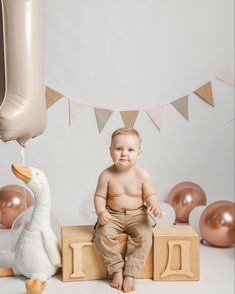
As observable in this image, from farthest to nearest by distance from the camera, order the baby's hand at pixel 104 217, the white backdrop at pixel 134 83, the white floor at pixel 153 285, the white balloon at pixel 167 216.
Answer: the white backdrop at pixel 134 83, the white balloon at pixel 167 216, the baby's hand at pixel 104 217, the white floor at pixel 153 285

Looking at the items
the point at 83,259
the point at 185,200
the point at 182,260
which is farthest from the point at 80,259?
the point at 185,200

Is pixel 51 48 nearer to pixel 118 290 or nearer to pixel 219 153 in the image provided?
pixel 219 153

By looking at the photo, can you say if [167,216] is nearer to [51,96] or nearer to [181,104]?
[181,104]

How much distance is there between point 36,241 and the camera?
1.84m

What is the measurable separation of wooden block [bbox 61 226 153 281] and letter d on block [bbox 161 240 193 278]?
6 cm

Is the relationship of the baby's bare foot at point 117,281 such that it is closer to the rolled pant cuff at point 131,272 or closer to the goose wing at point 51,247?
the rolled pant cuff at point 131,272

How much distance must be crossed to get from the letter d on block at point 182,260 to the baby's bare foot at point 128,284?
117mm

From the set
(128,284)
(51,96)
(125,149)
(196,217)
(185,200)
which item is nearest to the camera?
(128,284)

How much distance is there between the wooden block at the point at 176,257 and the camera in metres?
1.85

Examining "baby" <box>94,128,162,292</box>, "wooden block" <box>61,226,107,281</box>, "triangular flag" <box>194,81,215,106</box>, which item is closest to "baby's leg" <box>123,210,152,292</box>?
"baby" <box>94,128,162,292</box>

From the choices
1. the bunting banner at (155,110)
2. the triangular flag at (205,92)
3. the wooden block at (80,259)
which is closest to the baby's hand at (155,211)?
the wooden block at (80,259)

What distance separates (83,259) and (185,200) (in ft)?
2.87

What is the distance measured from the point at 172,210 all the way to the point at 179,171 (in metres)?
0.52

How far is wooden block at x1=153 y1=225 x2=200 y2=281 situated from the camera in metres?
1.85
